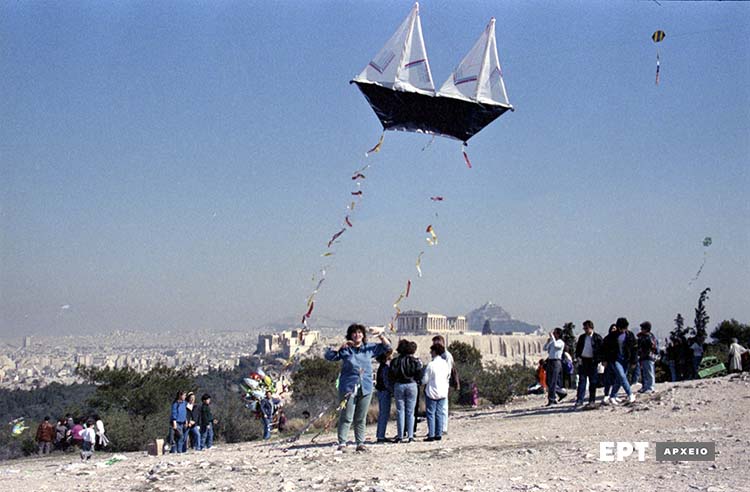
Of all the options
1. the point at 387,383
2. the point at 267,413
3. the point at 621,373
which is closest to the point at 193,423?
the point at 267,413

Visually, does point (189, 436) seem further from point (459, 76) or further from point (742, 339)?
point (742, 339)

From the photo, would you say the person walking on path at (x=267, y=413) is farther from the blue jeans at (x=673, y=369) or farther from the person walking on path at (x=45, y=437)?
the blue jeans at (x=673, y=369)

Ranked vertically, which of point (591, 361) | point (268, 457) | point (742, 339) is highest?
point (742, 339)

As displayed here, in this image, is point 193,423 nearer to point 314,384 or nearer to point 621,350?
point 621,350

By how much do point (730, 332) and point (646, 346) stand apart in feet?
101

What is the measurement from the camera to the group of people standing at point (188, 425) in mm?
13797

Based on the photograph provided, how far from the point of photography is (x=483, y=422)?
13.0 meters

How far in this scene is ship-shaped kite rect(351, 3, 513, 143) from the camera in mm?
11945

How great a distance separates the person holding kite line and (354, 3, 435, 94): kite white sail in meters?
4.03

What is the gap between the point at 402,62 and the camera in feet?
39.3

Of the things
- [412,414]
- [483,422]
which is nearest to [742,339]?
[483,422]

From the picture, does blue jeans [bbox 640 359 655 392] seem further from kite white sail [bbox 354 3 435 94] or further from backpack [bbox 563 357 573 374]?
kite white sail [bbox 354 3 435 94]

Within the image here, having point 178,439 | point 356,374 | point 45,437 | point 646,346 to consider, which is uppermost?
point 646,346

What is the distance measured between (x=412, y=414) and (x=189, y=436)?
20.5 ft
